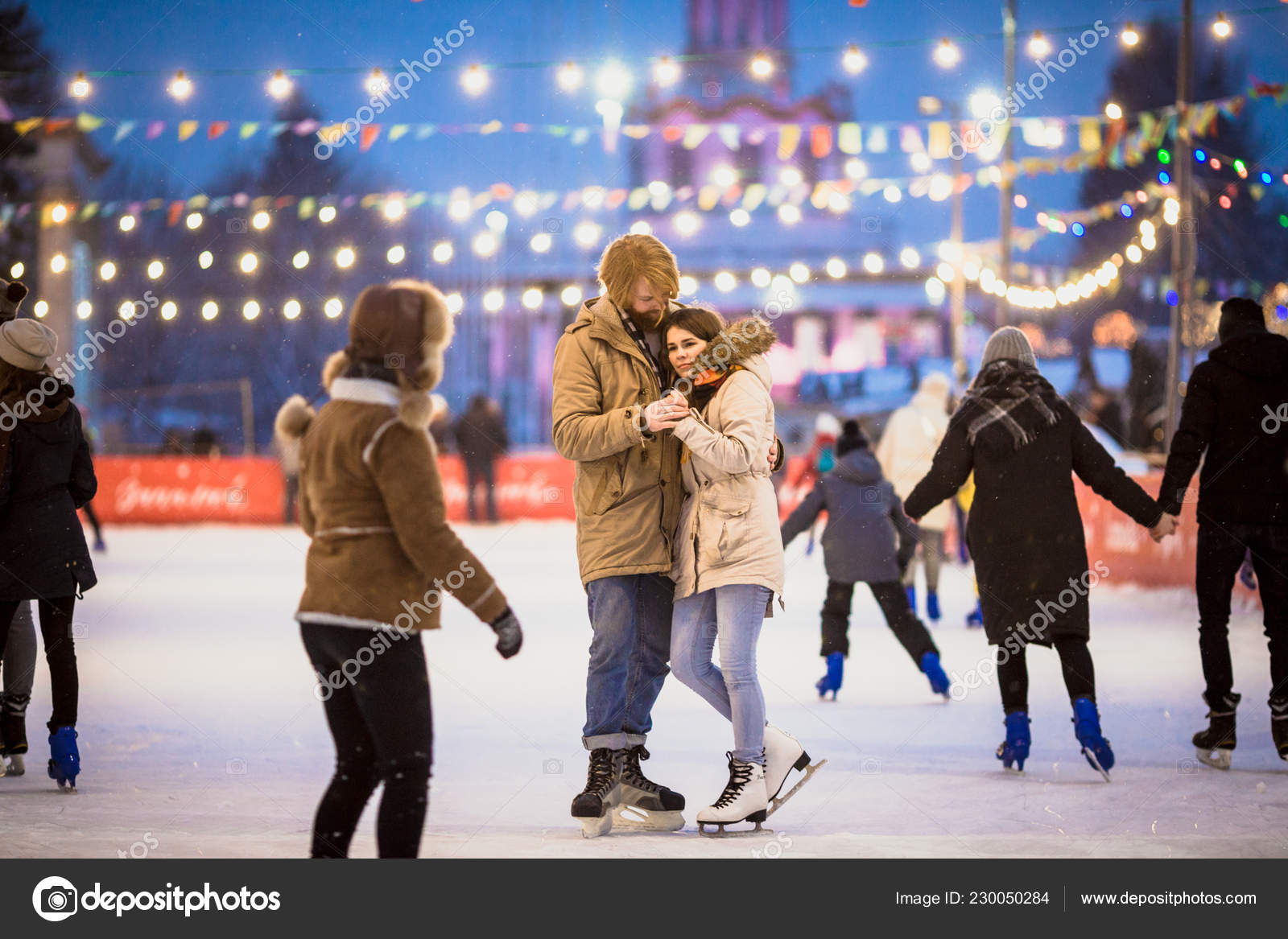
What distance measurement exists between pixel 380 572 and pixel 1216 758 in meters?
3.21

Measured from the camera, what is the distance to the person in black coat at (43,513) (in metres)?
4.40

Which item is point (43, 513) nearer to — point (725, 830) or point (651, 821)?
Answer: point (651, 821)

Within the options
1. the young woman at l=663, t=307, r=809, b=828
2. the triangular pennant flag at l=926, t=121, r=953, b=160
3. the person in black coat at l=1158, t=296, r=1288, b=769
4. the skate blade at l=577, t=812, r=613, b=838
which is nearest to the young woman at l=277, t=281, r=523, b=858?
the skate blade at l=577, t=812, r=613, b=838

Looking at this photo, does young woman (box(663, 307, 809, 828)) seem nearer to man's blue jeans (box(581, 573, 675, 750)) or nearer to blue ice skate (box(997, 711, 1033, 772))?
man's blue jeans (box(581, 573, 675, 750))

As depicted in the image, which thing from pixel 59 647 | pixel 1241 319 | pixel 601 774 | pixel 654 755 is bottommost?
pixel 654 755

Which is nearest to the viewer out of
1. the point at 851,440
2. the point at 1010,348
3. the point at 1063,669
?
the point at 1063,669

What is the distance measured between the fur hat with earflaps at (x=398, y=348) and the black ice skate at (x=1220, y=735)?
3179mm

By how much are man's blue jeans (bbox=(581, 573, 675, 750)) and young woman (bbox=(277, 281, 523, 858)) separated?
867mm

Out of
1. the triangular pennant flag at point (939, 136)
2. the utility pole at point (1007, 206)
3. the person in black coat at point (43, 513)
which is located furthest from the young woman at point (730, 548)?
the utility pole at point (1007, 206)

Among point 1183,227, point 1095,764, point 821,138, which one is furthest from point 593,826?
point 821,138

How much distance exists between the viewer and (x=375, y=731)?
294 centimetres

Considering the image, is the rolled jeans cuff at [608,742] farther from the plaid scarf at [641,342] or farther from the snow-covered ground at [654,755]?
the plaid scarf at [641,342]

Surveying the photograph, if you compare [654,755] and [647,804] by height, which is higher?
[647,804]

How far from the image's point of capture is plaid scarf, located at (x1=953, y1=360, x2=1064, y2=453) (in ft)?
15.7
